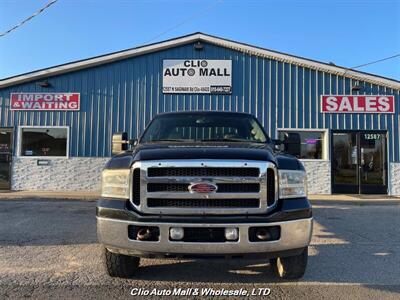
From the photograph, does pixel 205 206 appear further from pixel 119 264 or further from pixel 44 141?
pixel 44 141

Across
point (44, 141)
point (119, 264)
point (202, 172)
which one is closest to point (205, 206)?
point (202, 172)

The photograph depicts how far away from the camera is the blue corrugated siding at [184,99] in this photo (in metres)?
14.2

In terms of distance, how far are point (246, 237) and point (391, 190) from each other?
12217 millimetres

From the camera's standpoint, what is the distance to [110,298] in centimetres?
383

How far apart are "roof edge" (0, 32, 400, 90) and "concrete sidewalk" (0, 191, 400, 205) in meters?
4.13

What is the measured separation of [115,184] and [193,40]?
37.2 ft

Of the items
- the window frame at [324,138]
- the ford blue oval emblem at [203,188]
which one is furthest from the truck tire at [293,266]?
the window frame at [324,138]

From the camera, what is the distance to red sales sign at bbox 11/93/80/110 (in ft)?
47.3

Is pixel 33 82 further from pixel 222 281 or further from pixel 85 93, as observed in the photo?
pixel 222 281

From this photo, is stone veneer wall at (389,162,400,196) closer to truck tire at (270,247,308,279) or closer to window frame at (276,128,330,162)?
window frame at (276,128,330,162)

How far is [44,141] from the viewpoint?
14484mm

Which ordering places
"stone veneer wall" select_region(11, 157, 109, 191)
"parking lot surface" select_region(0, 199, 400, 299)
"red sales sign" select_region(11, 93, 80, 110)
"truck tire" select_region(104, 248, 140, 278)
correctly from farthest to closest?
"red sales sign" select_region(11, 93, 80, 110) < "stone veneer wall" select_region(11, 157, 109, 191) < "truck tire" select_region(104, 248, 140, 278) < "parking lot surface" select_region(0, 199, 400, 299)

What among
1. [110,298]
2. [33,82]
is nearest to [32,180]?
[33,82]

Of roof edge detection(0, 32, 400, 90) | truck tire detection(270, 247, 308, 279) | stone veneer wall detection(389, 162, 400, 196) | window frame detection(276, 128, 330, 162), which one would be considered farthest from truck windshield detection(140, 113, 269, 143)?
stone veneer wall detection(389, 162, 400, 196)
